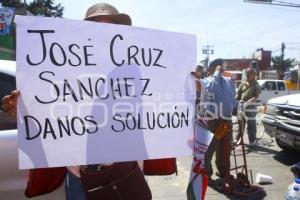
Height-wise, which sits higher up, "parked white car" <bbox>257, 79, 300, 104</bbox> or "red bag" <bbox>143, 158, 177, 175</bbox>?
"red bag" <bbox>143, 158, 177, 175</bbox>

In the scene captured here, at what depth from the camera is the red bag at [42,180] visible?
216 centimetres

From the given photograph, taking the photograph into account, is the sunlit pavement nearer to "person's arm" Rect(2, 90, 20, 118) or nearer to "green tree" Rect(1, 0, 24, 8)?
"person's arm" Rect(2, 90, 20, 118)

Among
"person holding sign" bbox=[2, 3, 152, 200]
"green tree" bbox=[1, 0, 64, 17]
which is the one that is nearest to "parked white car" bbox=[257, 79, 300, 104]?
"green tree" bbox=[1, 0, 64, 17]

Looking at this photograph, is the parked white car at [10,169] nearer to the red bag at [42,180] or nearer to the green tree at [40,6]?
the red bag at [42,180]

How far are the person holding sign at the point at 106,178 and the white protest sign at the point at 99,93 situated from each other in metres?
0.06

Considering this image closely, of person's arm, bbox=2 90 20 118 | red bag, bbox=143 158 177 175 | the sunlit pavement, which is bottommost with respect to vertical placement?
the sunlit pavement

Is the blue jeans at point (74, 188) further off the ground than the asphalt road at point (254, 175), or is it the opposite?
the blue jeans at point (74, 188)

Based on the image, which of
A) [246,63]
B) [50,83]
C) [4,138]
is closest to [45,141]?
[50,83]

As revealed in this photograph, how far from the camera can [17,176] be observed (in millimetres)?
3078

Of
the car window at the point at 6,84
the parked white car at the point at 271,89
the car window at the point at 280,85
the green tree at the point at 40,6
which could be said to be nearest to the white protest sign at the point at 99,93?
the car window at the point at 6,84

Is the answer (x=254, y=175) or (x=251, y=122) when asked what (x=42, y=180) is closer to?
(x=254, y=175)

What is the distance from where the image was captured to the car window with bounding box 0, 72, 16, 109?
3242 mm

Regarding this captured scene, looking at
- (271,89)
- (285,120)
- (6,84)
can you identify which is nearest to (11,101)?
(6,84)

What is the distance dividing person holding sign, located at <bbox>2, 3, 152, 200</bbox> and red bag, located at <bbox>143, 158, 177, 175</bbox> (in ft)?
0.40
